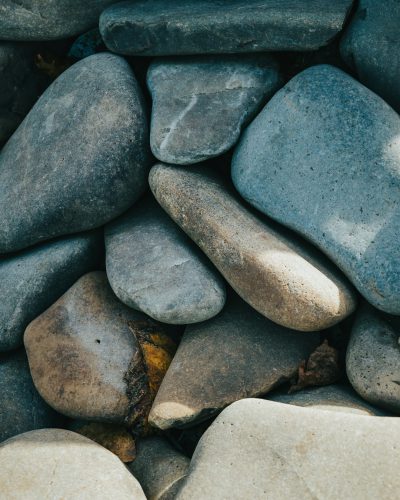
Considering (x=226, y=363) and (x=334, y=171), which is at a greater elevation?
(x=334, y=171)

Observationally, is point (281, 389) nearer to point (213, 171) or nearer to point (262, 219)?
point (262, 219)

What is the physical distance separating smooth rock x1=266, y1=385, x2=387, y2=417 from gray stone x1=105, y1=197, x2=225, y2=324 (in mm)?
360

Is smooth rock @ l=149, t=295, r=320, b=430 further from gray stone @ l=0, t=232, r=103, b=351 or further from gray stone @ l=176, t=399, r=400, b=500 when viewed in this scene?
gray stone @ l=0, t=232, r=103, b=351

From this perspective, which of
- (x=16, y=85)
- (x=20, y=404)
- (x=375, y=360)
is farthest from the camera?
(x=16, y=85)

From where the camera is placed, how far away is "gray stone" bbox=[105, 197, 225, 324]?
7.03 feet

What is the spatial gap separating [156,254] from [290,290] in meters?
0.51

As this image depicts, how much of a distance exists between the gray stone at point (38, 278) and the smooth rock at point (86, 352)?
0.25 ft

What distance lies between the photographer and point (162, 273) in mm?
2209

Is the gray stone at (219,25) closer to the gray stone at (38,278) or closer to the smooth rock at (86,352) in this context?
the gray stone at (38,278)

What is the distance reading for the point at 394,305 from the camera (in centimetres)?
202

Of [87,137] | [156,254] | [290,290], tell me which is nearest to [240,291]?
[290,290]

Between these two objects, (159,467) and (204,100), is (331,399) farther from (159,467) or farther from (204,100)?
(204,100)

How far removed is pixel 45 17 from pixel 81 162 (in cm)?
65

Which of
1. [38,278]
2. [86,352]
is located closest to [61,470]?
[86,352]
